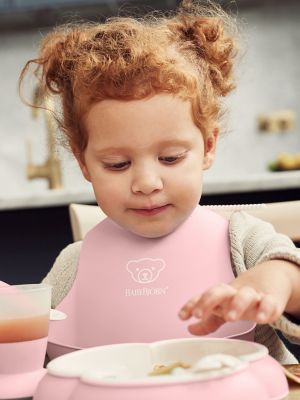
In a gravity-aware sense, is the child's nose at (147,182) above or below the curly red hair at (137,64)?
below

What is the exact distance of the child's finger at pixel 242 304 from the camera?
62cm

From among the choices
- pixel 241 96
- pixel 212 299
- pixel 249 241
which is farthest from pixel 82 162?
pixel 241 96

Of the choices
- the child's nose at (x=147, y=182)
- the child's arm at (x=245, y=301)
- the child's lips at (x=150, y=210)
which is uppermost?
the child's nose at (x=147, y=182)


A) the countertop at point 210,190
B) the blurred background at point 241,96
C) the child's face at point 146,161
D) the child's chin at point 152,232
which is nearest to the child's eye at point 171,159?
the child's face at point 146,161

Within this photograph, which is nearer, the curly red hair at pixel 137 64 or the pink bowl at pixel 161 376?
the pink bowl at pixel 161 376

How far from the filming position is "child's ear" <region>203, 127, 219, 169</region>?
1.13 meters

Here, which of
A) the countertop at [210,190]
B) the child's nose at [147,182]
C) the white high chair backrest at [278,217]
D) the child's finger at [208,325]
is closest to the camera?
the child's finger at [208,325]

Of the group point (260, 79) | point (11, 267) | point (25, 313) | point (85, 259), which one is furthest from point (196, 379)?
point (260, 79)

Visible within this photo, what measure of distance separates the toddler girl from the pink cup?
24cm

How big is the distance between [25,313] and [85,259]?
0.38 metres

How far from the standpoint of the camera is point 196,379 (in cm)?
55

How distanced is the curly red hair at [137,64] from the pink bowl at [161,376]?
0.40 m

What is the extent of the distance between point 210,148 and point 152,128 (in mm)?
205

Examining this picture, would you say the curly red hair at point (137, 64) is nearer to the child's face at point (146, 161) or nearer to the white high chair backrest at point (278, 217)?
the child's face at point (146, 161)
